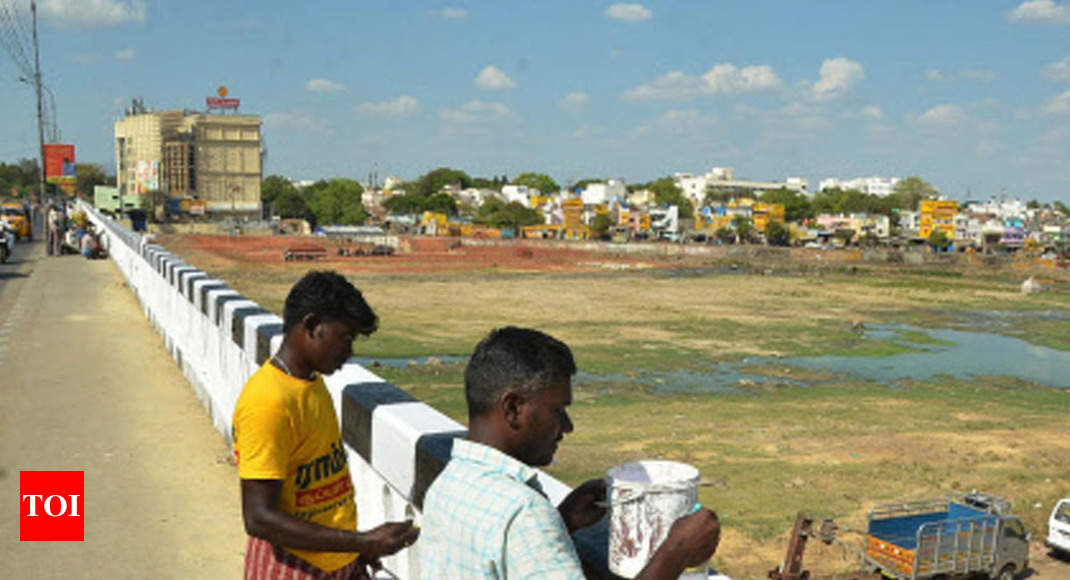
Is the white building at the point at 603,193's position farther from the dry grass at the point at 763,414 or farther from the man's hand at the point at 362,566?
the man's hand at the point at 362,566

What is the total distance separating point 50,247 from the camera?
30.1 meters

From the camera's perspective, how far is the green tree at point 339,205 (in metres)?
142

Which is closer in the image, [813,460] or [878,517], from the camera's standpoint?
[878,517]

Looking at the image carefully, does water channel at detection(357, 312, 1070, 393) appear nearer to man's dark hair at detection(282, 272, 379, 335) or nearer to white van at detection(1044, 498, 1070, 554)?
white van at detection(1044, 498, 1070, 554)

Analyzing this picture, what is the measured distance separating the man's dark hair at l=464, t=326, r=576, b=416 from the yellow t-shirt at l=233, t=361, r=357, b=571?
0.93m

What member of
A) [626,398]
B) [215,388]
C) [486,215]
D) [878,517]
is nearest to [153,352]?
[215,388]

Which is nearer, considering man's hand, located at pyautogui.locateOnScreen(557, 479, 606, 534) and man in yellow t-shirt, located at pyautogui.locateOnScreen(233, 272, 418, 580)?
man's hand, located at pyautogui.locateOnScreen(557, 479, 606, 534)

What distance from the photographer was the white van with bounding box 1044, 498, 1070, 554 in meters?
12.3

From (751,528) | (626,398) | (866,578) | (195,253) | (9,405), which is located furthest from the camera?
(195,253)

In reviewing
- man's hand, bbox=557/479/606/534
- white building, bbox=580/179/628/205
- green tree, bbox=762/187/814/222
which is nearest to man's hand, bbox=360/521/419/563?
man's hand, bbox=557/479/606/534

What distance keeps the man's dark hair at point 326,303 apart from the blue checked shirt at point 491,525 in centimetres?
108

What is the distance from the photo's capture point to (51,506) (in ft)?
17.9

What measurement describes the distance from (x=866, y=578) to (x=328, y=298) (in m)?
9.90

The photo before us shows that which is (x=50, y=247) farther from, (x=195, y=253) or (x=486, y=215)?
(x=486, y=215)
